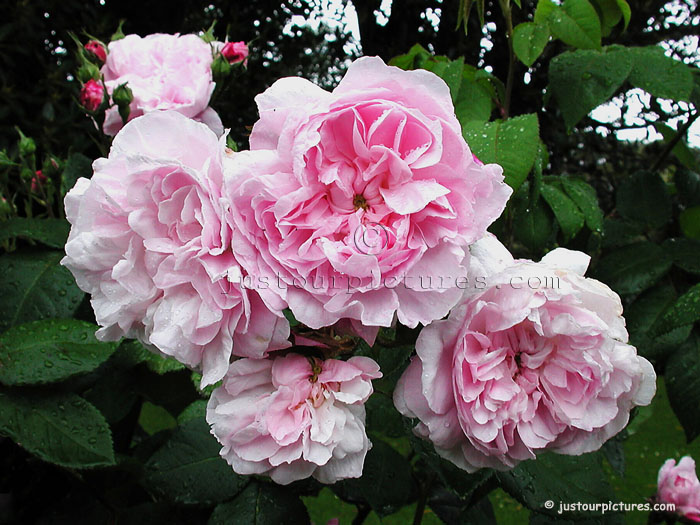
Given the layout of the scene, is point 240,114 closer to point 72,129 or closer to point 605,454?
point 72,129

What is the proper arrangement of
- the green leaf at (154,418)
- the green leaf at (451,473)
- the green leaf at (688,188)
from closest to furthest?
the green leaf at (451,473) < the green leaf at (688,188) < the green leaf at (154,418)

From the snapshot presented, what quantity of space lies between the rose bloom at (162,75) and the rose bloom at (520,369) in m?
0.52

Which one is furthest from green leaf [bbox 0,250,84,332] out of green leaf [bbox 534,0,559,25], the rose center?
green leaf [bbox 534,0,559,25]

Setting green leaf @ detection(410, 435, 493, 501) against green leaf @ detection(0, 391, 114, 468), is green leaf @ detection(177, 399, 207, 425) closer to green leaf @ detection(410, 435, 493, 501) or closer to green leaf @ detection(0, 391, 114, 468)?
green leaf @ detection(0, 391, 114, 468)

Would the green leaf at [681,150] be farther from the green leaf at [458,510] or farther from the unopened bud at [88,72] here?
the unopened bud at [88,72]

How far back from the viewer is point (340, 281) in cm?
41

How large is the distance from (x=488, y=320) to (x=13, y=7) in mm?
2165

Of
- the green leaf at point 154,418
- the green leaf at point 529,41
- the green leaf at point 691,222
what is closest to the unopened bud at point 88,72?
the green leaf at point 529,41

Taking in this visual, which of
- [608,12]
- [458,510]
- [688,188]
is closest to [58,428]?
[458,510]

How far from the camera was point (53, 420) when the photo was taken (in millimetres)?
638

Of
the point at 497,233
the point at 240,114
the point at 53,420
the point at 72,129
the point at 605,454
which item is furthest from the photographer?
the point at 240,114

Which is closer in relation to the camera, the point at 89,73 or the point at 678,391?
the point at 678,391

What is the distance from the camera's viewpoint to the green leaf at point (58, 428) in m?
0.61

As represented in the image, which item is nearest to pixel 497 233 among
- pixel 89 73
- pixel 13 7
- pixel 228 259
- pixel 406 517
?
pixel 228 259
